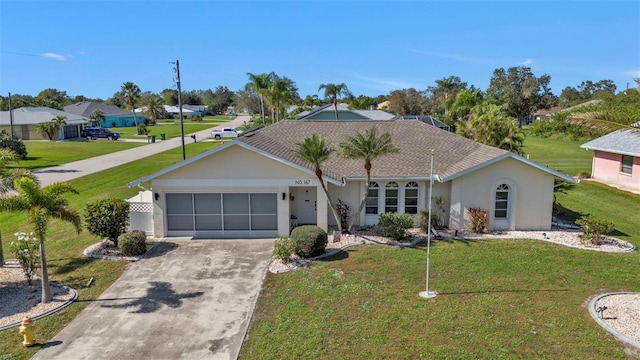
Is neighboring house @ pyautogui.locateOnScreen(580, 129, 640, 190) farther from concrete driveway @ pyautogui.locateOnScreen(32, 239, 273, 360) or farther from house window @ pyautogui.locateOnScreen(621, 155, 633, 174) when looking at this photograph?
concrete driveway @ pyautogui.locateOnScreen(32, 239, 273, 360)

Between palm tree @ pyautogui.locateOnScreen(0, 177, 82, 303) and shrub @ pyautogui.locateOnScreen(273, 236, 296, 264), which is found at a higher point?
palm tree @ pyautogui.locateOnScreen(0, 177, 82, 303)

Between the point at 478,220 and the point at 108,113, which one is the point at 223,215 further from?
the point at 108,113

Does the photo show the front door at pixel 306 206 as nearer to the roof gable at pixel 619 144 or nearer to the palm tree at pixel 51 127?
the roof gable at pixel 619 144

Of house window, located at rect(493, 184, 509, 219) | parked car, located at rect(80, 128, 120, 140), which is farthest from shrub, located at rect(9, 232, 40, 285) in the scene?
parked car, located at rect(80, 128, 120, 140)

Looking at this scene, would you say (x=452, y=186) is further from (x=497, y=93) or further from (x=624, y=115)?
(x=497, y=93)

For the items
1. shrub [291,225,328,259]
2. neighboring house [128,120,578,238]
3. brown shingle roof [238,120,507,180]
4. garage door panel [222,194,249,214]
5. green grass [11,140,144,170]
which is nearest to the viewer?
shrub [291,225,328,259]

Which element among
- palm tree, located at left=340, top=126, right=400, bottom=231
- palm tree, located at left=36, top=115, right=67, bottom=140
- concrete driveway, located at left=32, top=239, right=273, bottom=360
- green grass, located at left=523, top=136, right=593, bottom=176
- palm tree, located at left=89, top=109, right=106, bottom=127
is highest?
palm tree, located at left=89, top=109, right=106, bottom=127

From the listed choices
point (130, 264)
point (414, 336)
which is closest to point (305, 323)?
point (414, 336)

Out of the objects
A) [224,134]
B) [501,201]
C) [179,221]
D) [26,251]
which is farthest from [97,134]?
[501,201]
